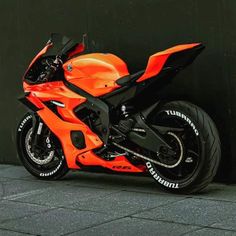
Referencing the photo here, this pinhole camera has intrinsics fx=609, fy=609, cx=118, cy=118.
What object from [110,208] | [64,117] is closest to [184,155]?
[110,208]

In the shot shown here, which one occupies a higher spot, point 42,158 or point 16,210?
point 42,158

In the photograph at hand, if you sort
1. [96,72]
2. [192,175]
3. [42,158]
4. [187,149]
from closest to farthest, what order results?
[192,175] → [187,149] → [96,72] → [42,158]

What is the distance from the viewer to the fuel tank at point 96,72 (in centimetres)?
631

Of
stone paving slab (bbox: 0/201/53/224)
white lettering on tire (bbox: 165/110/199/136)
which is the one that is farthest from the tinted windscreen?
stone paving slab (bbox: 0/201/53/224)

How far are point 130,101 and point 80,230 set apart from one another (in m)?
1.80

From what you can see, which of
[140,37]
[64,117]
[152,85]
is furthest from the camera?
[140,37]

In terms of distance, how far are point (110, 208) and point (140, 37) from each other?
→ 88.5 inches

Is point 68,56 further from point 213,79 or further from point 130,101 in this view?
→ point 213,79

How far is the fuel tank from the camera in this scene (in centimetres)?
631

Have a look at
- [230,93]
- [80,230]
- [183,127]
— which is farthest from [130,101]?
[80,230]

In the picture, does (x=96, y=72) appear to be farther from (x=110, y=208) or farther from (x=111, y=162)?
(x=110, y=208)

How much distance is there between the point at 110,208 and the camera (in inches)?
215

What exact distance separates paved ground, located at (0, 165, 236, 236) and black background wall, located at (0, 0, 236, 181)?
95 cm

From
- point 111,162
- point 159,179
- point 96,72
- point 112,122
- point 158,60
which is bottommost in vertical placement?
point 159,179
